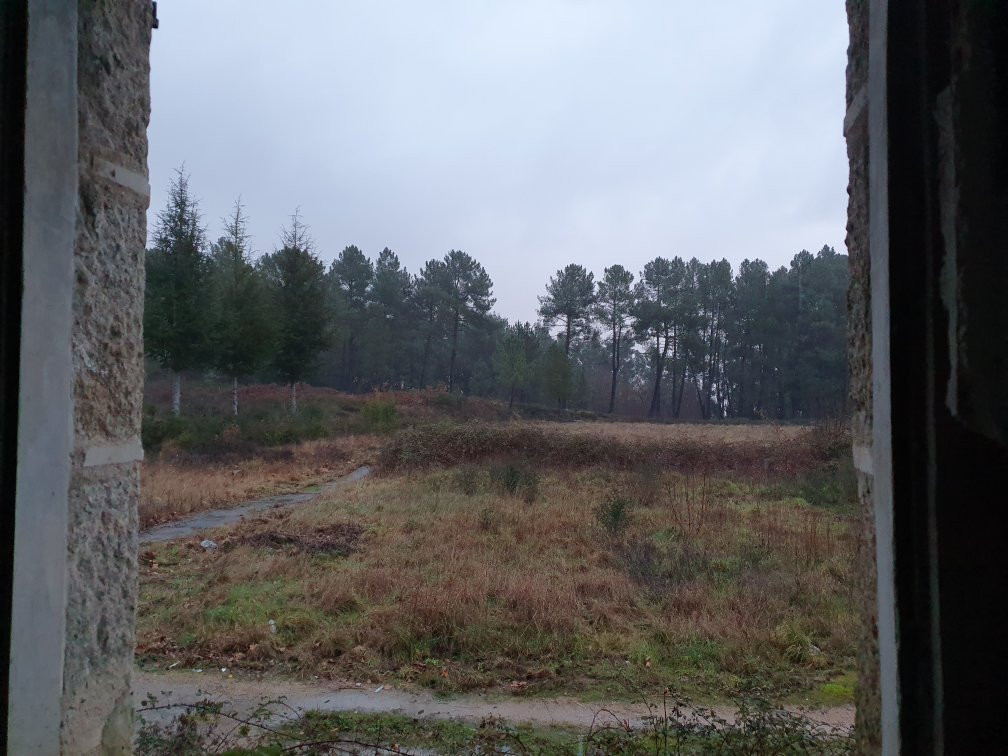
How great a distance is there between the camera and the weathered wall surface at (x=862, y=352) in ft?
6.03

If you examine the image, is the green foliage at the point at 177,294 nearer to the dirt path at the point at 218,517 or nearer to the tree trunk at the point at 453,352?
the dirt path at the point at 218,517

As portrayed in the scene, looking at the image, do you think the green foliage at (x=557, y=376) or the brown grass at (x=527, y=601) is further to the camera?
the green foliage at (x=557, y=376)

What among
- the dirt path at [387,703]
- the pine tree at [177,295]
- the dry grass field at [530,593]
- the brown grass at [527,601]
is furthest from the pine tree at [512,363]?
the dirt path at [387,703]

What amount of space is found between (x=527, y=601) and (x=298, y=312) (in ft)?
73.5

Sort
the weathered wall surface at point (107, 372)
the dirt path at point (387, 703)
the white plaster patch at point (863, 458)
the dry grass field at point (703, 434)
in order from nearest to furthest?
1. the white plaster patch at point (863, 458)
2. the weathered wall surface at point (107, 372)
3. the dirt path at point (387, 703)
4. the dry grass field at point (703, 434)

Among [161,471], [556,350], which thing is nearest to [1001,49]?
[161,471]

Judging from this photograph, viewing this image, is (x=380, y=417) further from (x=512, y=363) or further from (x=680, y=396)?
(x=680, y=396)

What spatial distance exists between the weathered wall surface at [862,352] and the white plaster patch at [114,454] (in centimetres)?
221

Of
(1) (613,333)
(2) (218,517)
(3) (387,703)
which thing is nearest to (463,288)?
(1) (613,333)

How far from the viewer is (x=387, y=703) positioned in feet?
14.4

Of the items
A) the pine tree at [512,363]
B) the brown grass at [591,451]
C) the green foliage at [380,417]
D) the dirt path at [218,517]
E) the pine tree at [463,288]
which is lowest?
the dirt path at [218,517]

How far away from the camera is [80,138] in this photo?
1962 millimetres

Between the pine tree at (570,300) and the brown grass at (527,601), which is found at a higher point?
the pine tree at (570,300)

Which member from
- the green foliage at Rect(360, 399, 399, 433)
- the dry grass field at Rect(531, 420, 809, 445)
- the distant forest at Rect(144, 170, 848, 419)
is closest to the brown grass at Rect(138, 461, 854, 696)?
the dry grass field at Rect(531, 420, 809, 445)
